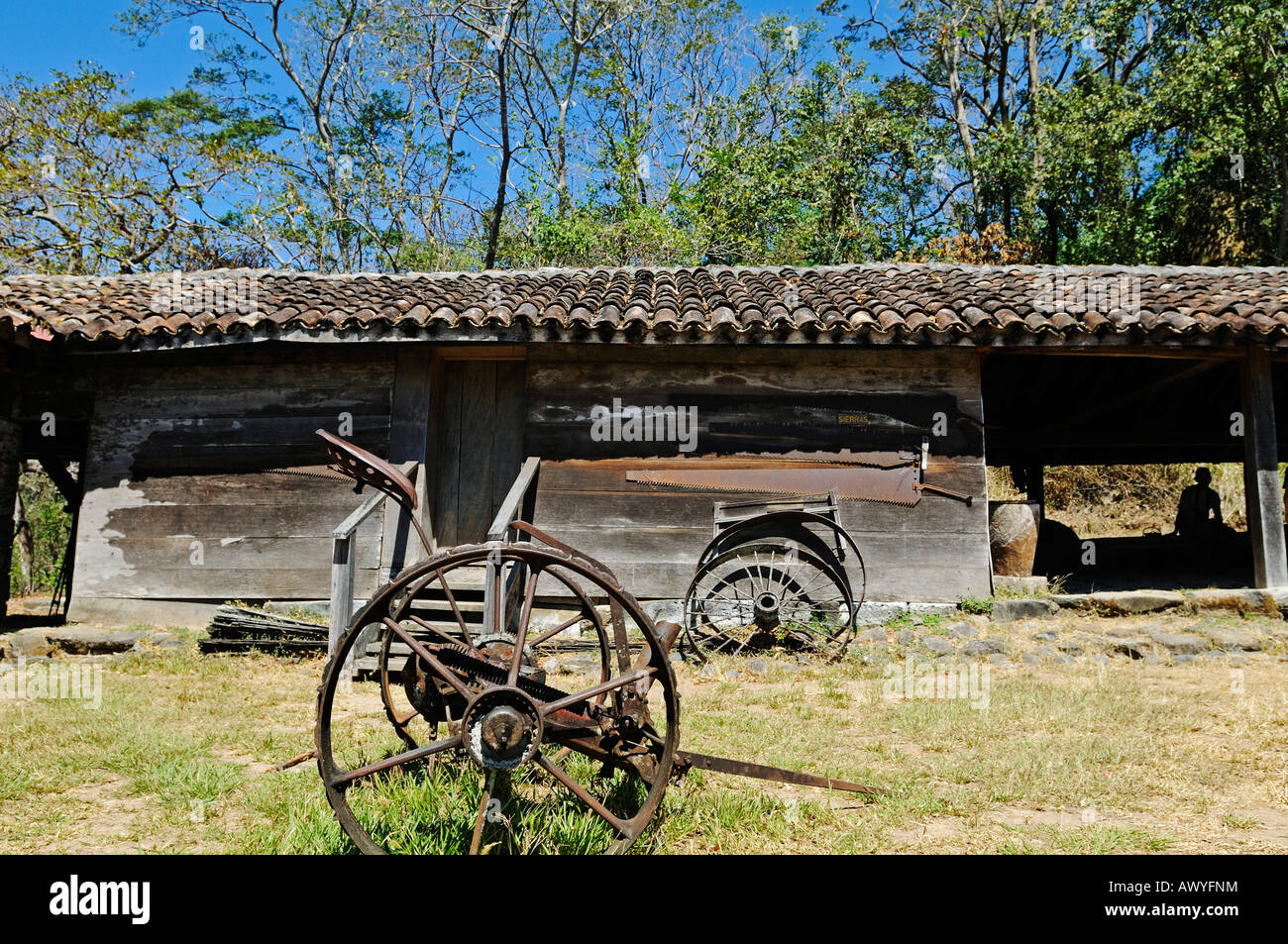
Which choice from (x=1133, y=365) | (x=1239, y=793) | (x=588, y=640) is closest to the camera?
(x=1239, y=793)

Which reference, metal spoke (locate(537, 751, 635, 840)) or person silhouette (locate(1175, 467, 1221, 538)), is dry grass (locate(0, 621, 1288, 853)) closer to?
metal spoke (locate(537, 751, 635, 840))

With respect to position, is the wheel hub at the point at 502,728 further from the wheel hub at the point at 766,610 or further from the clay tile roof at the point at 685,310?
the clay tile roof at the point at 685,310

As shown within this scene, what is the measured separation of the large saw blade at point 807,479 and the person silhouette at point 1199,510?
6701mm

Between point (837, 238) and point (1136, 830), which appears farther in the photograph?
point (837, 238)

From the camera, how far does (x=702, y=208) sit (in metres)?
20.7

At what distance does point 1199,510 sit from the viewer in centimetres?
1185

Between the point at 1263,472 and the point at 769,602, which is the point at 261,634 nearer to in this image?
the point at 769,602

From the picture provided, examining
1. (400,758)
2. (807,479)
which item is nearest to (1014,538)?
(807,479)

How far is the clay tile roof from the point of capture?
7238mm

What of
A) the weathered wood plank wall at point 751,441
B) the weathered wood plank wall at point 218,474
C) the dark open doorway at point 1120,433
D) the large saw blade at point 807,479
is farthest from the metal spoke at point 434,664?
the dark open doorway at point 1120,433

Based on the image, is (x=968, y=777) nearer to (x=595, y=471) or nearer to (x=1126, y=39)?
(x=595, y=471)

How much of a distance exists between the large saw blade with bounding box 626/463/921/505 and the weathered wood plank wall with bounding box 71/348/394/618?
3.27 meters

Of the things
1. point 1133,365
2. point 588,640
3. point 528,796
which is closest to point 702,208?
point 1133,365

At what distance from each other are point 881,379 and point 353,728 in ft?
18.8
